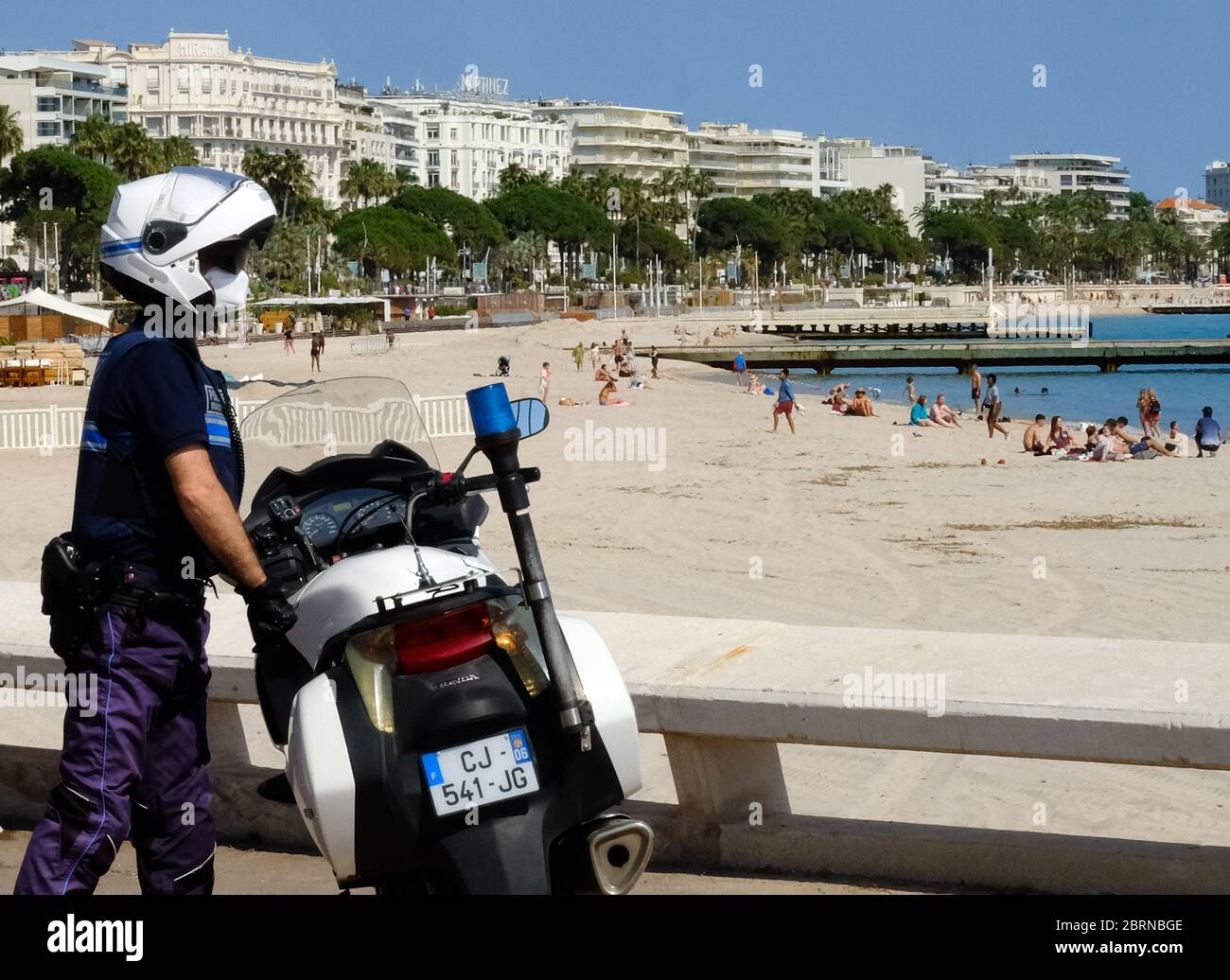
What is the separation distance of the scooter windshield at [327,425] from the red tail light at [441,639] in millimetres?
815

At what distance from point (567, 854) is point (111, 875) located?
6.25 feet

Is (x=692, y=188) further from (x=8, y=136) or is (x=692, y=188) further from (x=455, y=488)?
(x=455, y=488)

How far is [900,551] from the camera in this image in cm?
1572

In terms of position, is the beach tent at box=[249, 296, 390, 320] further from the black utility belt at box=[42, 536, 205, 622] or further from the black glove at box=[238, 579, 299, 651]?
the black glove at box=[238, 579, 299, 651]

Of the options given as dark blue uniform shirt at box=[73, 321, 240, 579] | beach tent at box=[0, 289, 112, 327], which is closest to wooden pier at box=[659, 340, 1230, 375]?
beach tent at box=[0, 289, 112, 327]

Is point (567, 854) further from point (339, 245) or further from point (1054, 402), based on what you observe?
Answer: point (339, 245)

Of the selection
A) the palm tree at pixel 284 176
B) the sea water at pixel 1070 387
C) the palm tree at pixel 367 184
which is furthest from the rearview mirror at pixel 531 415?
the palm tree at pixel 367 184

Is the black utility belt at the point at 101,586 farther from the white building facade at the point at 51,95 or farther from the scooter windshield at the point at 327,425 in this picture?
the white building facade at the point at 51,95

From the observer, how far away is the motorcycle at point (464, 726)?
315cm

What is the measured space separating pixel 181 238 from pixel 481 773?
4.57ft

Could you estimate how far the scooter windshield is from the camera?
3.99 meters

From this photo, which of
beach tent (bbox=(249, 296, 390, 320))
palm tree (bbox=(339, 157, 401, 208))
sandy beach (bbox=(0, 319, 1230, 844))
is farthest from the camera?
palm tree (bbox=(339, 157, 401, 208))

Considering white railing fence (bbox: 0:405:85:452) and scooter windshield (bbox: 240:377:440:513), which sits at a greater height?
scooter windshield (bbox: 240:377:440:513)

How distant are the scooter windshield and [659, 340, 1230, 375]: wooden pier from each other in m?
66.6
